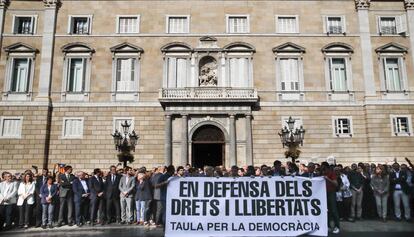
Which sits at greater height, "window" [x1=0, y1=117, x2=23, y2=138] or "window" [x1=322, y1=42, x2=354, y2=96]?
"window" [x1=322, y1=42, x2=354, y2=96]

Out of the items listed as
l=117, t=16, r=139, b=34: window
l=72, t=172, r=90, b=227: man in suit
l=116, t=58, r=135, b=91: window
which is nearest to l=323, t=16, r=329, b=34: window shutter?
l=117, t=16, r=139, b=34: window

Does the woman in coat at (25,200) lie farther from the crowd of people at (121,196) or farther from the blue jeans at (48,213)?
the blue jeans at (48,213)

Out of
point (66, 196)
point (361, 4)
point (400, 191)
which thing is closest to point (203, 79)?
point (361, 4)

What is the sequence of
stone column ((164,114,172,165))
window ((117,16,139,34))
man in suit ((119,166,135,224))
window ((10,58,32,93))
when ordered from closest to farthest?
man in suit ((119,166,135,224)) → stone column ((164,114,172,165)) → window ((10,58,32,93)) → window ((117,16,139,34))

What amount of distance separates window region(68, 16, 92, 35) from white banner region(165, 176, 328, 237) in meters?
20.4

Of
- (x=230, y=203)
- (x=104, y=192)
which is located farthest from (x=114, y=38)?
(x=230, y=203)

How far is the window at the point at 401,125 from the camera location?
82.5 ft

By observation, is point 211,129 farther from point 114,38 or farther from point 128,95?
point 114,38

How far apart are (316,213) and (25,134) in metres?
21.7

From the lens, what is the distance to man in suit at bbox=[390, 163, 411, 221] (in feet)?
44.7

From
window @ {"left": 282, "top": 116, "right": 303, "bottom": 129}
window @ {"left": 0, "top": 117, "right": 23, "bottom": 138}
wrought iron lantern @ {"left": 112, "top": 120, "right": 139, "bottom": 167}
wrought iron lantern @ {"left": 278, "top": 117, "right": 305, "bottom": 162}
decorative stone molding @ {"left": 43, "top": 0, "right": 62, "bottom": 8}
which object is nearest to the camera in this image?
wrought iron lantern @ {"left": 278, "top": 117, "right": 305, "bottom": 162}

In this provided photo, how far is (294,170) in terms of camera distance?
13359 mm

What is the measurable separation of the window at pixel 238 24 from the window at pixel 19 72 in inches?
570

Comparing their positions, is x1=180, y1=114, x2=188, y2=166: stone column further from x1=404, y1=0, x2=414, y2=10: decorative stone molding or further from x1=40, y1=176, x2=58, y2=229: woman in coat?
x1=404, y1=0, x2=414, y2=10: decorative stone molding
